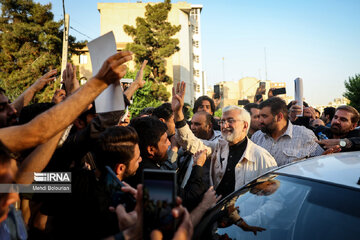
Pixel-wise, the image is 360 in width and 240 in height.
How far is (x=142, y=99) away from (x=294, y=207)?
25.9 meters

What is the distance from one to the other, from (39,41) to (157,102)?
38.5ft

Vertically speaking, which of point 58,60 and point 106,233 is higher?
point 58,60

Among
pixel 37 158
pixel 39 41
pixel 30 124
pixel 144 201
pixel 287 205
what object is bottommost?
pixel 287 205

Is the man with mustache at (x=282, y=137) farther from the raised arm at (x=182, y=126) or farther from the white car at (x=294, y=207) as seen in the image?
the white car at (x=294, y=207)

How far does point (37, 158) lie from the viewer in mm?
1432

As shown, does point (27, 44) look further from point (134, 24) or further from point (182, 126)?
point (182, 126)

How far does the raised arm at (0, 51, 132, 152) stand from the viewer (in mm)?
1226

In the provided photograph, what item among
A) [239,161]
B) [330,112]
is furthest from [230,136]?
[330,112]

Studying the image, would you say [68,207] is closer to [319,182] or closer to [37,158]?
[37,158]

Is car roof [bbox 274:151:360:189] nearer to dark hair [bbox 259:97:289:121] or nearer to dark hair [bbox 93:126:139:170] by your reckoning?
dark hair [bbox 93:126:139:170]

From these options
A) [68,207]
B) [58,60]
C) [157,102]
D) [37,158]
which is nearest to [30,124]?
[37,158]

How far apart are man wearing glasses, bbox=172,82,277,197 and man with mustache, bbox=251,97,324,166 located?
0.58 m

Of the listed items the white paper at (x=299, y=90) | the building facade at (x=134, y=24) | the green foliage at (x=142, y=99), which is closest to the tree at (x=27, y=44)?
the green foliage at (x=142, y=99)

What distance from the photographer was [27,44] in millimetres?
22312
